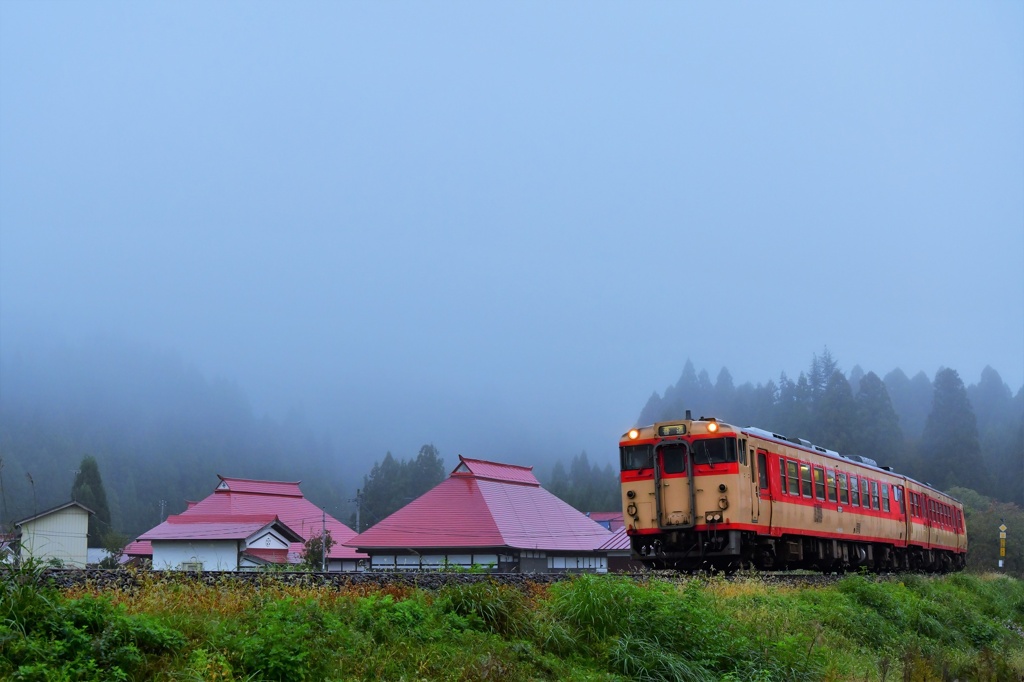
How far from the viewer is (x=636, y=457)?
68.2 ft

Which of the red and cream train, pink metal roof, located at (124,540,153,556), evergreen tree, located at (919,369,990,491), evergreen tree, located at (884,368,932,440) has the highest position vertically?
evergreen tree, located at (884,368,932,440)

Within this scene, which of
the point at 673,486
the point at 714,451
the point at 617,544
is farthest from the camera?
the point at 617,544

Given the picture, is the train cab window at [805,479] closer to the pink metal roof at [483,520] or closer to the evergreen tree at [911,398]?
the pink metal roof at [483,520]

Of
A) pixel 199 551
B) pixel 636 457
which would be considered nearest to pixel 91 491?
pixel 199 551

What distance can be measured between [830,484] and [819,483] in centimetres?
77

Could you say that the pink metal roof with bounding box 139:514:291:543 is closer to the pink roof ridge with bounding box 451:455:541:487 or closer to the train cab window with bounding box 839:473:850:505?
the pink roof ridge with bounding box 451:455:541:487

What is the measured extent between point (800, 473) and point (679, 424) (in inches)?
136

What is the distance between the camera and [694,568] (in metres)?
20.5

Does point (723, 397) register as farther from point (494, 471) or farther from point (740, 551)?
point (740, 551)

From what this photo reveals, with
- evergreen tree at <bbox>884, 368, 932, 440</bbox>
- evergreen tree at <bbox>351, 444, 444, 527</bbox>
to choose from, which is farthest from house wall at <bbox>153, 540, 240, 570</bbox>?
evergreen tree at <bbox>884, 368, 932, 440</bbox>

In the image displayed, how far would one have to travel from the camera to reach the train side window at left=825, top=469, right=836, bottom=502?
23172 mm

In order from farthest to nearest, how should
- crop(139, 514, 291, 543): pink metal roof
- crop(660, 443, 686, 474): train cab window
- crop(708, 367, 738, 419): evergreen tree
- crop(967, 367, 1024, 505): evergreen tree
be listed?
1. crop(708, 367, 738, 419): evergreen tree
2. crop(967, 367, 1024, 505): evergreen tree
3. crop(139, 514, 291, 543): pink metal roof
4. crop(660, 443, 686, 474): train cab window

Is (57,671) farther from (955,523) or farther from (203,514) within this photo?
(203,514)

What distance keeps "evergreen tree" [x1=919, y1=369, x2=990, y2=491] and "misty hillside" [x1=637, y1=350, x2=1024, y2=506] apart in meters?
0.10
